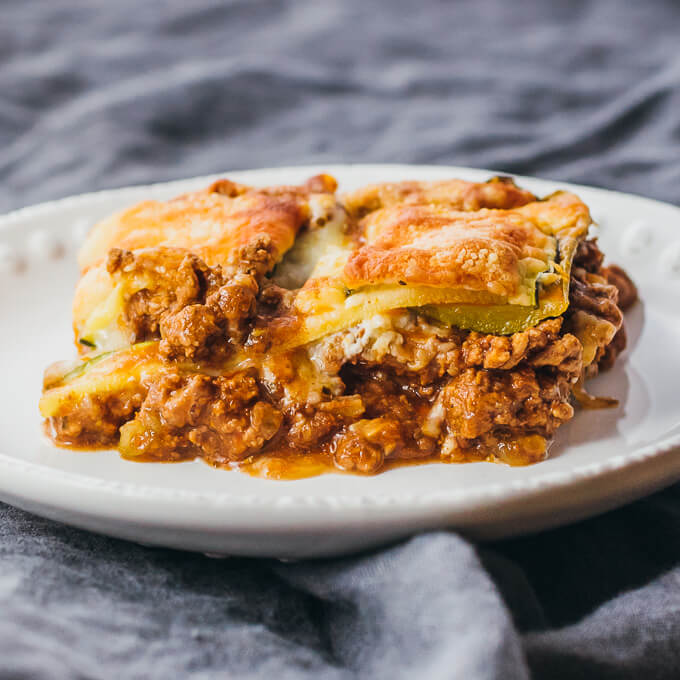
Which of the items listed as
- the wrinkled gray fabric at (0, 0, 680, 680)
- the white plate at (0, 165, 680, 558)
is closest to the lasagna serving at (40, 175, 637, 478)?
the white plate at (0, 165, 680, 558)

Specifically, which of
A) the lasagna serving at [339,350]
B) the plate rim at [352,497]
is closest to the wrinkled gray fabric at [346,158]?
the plate rim at [352,497]

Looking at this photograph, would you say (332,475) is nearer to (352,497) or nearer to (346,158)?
(352,497)

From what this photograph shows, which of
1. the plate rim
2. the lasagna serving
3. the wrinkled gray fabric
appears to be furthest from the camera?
the lasagna serving

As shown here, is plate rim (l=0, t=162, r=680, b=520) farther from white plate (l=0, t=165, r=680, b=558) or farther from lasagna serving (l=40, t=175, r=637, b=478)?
lasagna serving (l=40, t=175, r=637, b=478)

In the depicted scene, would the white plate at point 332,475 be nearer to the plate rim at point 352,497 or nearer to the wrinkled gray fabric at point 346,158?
the plate rim at point 352,497

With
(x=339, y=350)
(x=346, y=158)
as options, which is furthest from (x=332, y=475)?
(x=346, y=158)

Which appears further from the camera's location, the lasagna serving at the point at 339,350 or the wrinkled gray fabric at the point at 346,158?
the lasagna serving at the point at 339,350

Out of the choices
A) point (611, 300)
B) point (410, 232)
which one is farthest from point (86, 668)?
point (611, 300)
